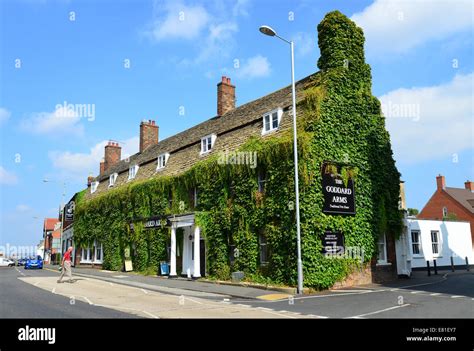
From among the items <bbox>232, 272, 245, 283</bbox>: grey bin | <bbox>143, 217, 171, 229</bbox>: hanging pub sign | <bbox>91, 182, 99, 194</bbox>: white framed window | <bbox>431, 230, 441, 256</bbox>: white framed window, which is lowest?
<bbox>232, 272, 245, 283</bbox>: grey bin

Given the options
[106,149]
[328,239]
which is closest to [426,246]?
[328,239]

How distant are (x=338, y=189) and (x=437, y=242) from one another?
19.2 metres

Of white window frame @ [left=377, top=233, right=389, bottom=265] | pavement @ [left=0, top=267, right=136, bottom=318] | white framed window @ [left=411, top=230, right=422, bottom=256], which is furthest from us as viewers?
white framed window @ [left=411, top=230, right=422, bottom=256]

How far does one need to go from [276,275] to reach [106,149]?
110 feet

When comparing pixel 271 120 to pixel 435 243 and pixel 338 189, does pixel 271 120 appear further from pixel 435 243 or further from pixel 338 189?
pixel 435 243

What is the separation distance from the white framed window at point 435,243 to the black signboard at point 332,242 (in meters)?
18.2

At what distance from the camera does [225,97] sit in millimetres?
30375

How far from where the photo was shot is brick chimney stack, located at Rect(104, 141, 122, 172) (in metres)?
46.5

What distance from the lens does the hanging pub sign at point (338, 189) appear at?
63.2ft

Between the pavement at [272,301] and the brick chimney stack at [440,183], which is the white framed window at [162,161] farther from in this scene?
the brick chimney stack at [440,183]

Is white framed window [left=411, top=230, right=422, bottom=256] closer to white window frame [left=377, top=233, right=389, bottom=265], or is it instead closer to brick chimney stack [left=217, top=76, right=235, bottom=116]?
white window frame [left=377, top=233, right=389, bottom=265]

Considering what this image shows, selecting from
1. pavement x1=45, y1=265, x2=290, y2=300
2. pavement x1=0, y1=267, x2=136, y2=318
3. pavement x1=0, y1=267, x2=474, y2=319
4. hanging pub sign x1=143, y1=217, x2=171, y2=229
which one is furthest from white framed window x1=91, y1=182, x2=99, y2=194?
pavement x1=0, y1=267, x2=136, y2=318

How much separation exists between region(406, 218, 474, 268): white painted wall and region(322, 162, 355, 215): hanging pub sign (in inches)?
515

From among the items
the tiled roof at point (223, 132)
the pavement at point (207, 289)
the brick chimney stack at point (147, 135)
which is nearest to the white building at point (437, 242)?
the tiled roof at point (223, 132)
